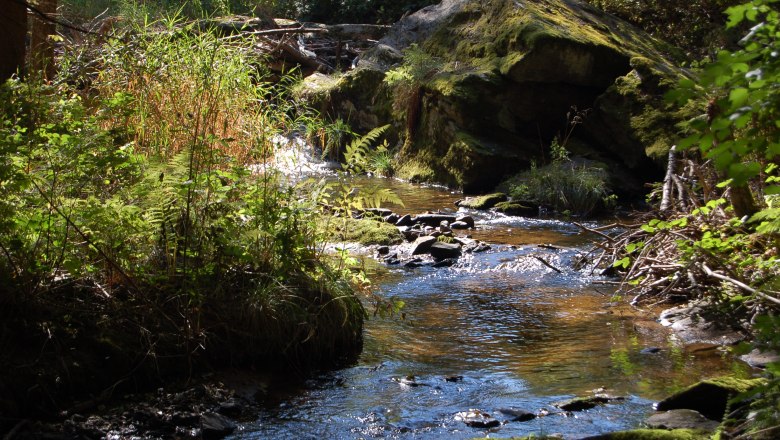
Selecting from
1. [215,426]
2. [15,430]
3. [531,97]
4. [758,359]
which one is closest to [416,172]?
[531,97]

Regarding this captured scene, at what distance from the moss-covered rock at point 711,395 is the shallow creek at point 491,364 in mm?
267

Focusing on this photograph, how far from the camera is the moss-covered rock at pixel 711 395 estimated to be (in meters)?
4.50

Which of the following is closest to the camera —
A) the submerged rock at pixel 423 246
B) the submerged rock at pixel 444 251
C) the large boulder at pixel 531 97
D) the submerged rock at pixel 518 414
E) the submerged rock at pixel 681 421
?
the submerged rock at pixel 681 421

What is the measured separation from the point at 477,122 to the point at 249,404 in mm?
11030

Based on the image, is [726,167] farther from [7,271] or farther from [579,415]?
[7,271]

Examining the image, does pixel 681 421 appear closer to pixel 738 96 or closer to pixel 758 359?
pixel 758 359

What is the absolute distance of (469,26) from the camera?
17250 mm

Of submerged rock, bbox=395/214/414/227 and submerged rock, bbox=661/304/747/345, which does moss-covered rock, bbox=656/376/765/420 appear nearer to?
submerged rock, bbox=661/304/747/345

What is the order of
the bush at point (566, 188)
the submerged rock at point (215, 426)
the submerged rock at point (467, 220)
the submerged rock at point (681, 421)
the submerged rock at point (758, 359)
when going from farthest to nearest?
the bush at point (566, 188) → the submerged rock at point (467, 220) → the submerged rock at point (758, 359) → the submerged rock at point (215, 426) → the submerged rock at point (681, 421)

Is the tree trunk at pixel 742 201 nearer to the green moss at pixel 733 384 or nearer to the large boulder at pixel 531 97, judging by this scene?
the green moss at pixel 733 384

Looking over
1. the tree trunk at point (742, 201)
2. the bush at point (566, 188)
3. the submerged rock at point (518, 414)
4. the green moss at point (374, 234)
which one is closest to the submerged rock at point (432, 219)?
the green moss at point (374, 234)

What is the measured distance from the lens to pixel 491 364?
5.92m

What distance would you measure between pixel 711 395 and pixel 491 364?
1.74 meters

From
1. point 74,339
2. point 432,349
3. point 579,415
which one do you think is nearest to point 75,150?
point 74,339
